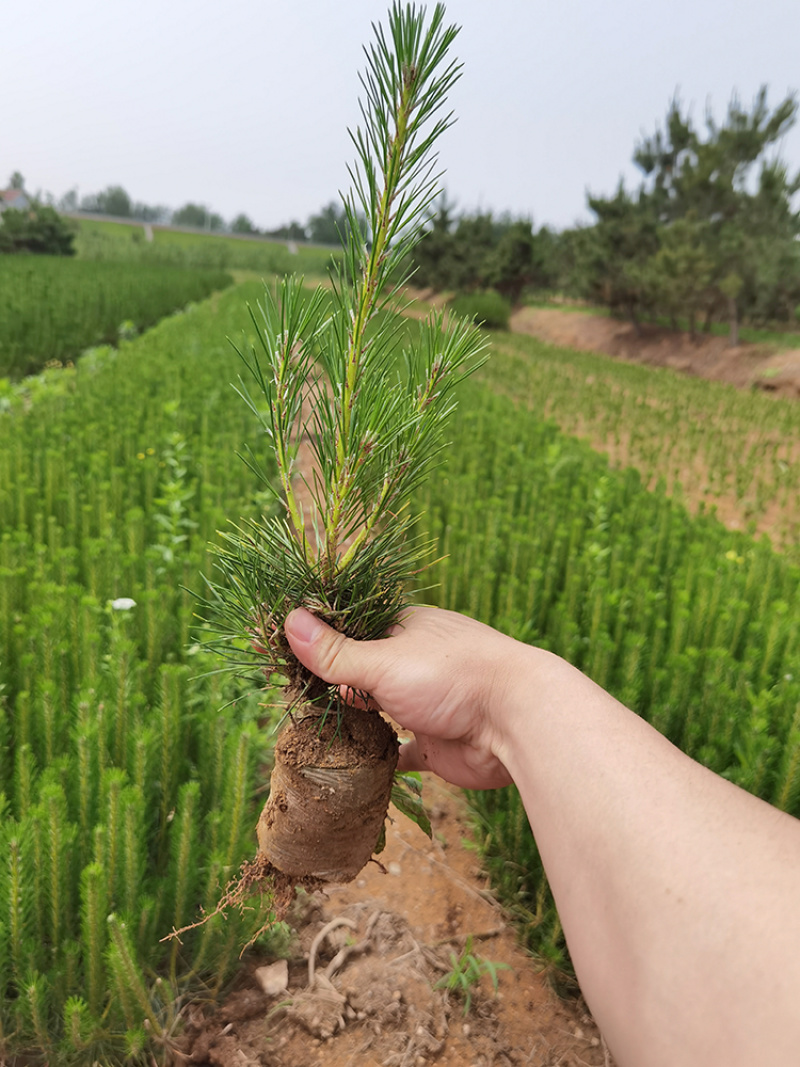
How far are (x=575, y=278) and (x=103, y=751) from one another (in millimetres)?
29333

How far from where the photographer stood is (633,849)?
0.83 meters

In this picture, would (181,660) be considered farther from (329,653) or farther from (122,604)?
(329,653)

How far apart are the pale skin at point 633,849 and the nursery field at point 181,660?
33 cm

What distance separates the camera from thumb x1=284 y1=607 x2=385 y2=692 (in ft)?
3.75

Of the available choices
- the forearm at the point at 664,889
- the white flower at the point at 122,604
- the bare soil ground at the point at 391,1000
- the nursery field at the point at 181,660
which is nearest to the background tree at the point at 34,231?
the nursery field at the point at 181,660

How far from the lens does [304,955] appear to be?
2.02 m

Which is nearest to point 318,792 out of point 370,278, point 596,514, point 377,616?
point 377,616

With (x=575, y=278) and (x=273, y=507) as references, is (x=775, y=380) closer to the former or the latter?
(x=575, y=278)

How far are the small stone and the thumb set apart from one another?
1.23m

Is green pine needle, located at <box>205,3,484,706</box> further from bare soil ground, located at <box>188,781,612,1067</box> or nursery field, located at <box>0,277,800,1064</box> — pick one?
bare soil ground, located at <box>188,781,612,1067</box>

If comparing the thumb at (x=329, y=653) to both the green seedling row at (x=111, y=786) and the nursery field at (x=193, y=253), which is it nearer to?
the green seedling row at (x=111, y=786)

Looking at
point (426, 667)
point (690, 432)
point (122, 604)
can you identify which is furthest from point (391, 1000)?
point (690, 432)

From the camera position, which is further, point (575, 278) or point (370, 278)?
point (575, 278)

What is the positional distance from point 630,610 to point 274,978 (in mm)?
2303
